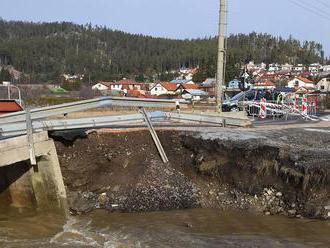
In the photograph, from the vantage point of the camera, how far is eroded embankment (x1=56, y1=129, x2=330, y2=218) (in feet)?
41.5

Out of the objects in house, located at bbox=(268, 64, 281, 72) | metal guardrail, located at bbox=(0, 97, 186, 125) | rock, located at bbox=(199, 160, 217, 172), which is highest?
house, located at bbox=(268, 64, 281, 72)

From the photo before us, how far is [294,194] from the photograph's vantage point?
1259 centimetres

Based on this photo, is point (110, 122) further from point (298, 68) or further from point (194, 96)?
point (298, 68)

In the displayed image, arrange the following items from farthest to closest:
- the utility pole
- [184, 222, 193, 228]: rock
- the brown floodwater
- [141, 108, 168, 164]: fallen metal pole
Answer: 1. the utility pole
2. [141, 108, 168, 164]: fallen metal pole
3. [184, 222, 193, 228]: rock
4. the brown floodwater

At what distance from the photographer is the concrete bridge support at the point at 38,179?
44.6 ft

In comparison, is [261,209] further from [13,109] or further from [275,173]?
[13,109]

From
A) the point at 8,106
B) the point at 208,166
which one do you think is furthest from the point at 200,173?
the point at 8,106

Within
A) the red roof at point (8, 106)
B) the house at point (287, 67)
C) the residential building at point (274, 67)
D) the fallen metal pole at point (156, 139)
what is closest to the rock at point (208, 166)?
the fallen metal pole at point (156, 139)

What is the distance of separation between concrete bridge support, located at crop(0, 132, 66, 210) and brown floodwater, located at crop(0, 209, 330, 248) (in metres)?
0.70

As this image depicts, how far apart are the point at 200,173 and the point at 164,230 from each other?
319 cm

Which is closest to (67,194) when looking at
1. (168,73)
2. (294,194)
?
(294,194)

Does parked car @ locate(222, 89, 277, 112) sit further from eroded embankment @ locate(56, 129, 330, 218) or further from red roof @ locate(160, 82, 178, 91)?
red roof @ locate(160, 82, 178, 91)

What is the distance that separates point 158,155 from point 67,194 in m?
3.03

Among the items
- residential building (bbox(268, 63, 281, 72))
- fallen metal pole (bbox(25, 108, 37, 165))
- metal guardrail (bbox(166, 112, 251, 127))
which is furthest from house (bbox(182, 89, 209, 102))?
residential building (bbox(268, 63, 281, 72))
